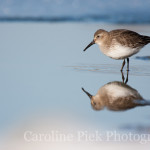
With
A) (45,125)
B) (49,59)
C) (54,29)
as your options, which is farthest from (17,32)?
(45,125)

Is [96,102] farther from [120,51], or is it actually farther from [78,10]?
[78,10]

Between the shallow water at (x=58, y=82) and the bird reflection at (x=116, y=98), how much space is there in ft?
0.30

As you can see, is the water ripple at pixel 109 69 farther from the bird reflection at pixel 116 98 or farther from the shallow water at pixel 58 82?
the bird reflection at pixel 116 98

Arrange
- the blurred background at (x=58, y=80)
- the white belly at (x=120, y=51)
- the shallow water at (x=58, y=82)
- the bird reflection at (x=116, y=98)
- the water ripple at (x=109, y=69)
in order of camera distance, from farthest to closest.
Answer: the white belly at (x=120, y=51)
the water ripple at (x=109, y=69)
the bird reflection at (x=116, y=98)
the shallow water at (x=58, y=82)
the blurred background at (x=58, y=80)

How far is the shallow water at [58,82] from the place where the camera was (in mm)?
4887

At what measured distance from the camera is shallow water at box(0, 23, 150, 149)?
4.89 m

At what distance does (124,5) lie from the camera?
49.8 feet

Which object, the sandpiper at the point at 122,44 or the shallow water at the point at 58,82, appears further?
the sandpiper at the point at 122,44

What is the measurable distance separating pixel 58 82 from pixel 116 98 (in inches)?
46.5

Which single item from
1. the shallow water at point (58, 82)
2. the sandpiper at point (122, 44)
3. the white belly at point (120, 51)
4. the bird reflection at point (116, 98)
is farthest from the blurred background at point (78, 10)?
the bird reflection at point (116, 98)

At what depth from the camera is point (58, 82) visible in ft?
21.4

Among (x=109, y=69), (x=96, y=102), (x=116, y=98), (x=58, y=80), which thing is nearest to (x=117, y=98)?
(x=116, y=98)

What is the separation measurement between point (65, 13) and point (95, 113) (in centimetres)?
961

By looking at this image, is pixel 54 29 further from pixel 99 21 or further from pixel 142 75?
pixel 142 75
